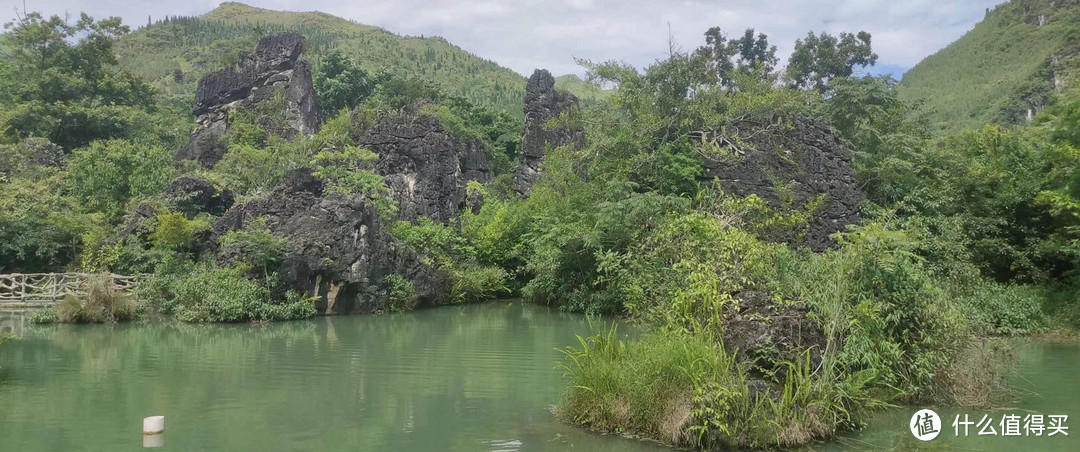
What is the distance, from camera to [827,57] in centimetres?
3344

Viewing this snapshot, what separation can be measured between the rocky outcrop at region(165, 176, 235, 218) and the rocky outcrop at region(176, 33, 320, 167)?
10162 mm

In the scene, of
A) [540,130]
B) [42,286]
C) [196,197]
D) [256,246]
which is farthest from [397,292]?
[540,130]

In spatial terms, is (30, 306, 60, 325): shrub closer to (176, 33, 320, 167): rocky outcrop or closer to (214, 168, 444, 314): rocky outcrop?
(214, 168, 444, 314): rocky outcrop

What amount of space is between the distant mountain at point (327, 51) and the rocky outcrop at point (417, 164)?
14134mm

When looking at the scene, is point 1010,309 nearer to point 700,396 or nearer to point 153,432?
point 700,396

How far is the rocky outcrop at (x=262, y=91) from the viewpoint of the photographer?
31297mm

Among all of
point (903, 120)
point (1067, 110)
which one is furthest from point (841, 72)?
point (1067, 110)

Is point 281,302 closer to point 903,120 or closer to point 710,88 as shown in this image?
point 710,88

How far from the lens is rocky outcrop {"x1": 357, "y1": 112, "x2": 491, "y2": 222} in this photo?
25578 mm

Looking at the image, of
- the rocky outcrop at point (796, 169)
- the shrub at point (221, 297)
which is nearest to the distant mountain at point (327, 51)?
the shrub at point (221, 297)

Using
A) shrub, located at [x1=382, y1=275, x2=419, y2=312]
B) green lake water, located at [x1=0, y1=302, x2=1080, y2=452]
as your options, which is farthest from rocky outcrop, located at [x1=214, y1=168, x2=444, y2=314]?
green lake water, located at [x1=0, y1=302, x2=1080, y2=452]

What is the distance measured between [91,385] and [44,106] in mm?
23996

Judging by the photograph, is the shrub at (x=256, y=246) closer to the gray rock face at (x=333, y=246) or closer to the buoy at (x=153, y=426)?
the gray rock face at (x=333, y=246)

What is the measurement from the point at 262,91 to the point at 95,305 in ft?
62.2
